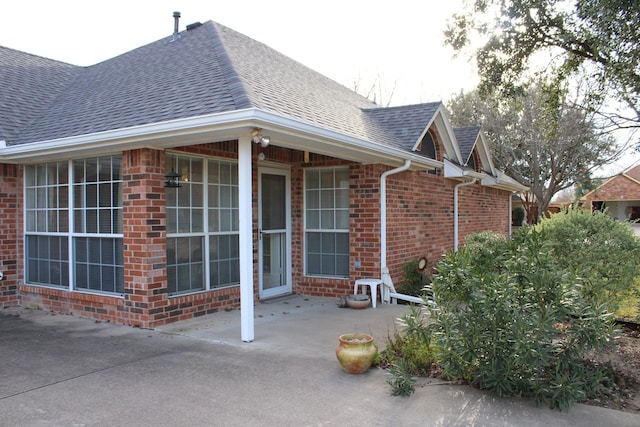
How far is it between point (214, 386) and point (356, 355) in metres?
1.39

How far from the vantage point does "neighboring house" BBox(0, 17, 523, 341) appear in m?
6.73

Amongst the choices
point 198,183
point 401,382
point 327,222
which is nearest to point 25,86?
point 198,183

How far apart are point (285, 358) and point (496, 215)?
13.4 m

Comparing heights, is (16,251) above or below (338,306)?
above

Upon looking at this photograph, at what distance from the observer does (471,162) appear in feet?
49.5

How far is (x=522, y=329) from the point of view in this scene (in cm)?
404

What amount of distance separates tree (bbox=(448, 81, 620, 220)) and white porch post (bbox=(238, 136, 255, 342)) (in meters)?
17.7

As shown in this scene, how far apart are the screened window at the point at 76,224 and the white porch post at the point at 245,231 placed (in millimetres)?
2269

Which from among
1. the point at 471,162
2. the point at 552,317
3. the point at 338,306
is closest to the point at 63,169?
the point at 338,306

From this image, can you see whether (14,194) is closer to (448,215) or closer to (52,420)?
(52,420)

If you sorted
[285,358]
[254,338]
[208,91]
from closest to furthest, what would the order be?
[285,358] → [254,338] → [208,91]

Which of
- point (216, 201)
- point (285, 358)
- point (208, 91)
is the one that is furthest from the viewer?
point (216, 201)

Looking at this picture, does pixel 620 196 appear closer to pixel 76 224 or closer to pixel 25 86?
pixel 25 86

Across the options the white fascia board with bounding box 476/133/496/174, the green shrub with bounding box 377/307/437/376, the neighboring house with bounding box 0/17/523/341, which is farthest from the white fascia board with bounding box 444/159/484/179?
the green shrub with bounding box 377/307/437/376
